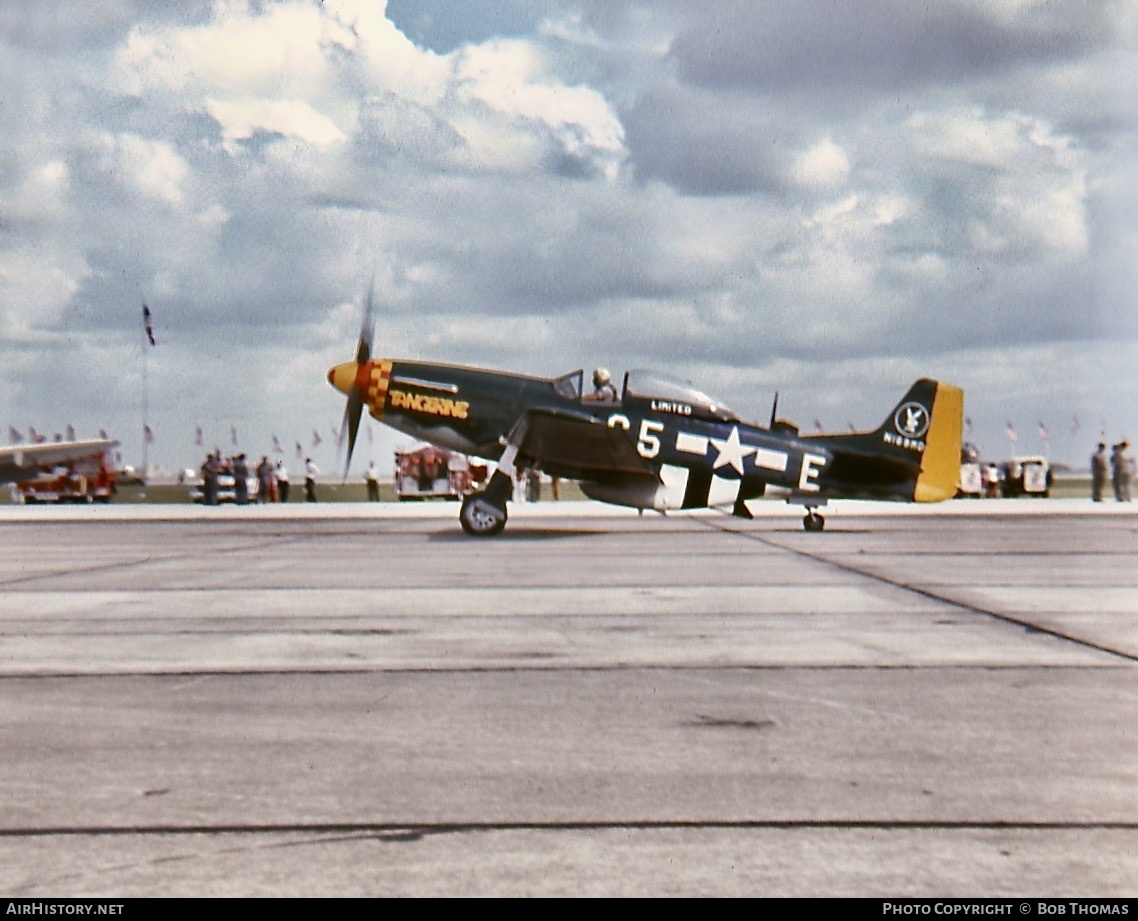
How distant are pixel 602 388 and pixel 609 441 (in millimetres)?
1371

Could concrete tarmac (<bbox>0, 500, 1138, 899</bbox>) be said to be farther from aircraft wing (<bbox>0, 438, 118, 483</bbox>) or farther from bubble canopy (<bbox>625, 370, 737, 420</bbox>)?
aircraft wing (<bbox>0, 438, 118, 483</bbox>)

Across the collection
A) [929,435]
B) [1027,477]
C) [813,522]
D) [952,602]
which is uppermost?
[929,435]

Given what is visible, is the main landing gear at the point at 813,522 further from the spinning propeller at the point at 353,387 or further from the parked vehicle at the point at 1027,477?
the parked vehicle at the point at 1027,477

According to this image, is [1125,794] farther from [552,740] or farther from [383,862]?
[383,862]

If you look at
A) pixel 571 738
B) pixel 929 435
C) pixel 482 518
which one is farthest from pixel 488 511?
pixel 571 738

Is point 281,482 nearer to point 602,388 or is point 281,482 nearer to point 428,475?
point 428,475

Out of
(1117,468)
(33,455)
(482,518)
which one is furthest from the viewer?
(1117,468)

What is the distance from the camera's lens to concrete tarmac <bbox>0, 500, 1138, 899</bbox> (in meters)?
3.25

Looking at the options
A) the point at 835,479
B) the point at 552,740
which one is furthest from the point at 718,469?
the point at 552,740

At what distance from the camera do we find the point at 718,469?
766 inches

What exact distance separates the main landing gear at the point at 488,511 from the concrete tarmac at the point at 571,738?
23.8ft

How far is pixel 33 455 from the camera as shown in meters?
24.2

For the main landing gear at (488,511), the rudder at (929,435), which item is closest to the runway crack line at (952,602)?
the main landing gear at (488,511)

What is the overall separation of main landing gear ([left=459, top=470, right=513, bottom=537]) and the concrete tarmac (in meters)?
7.26
